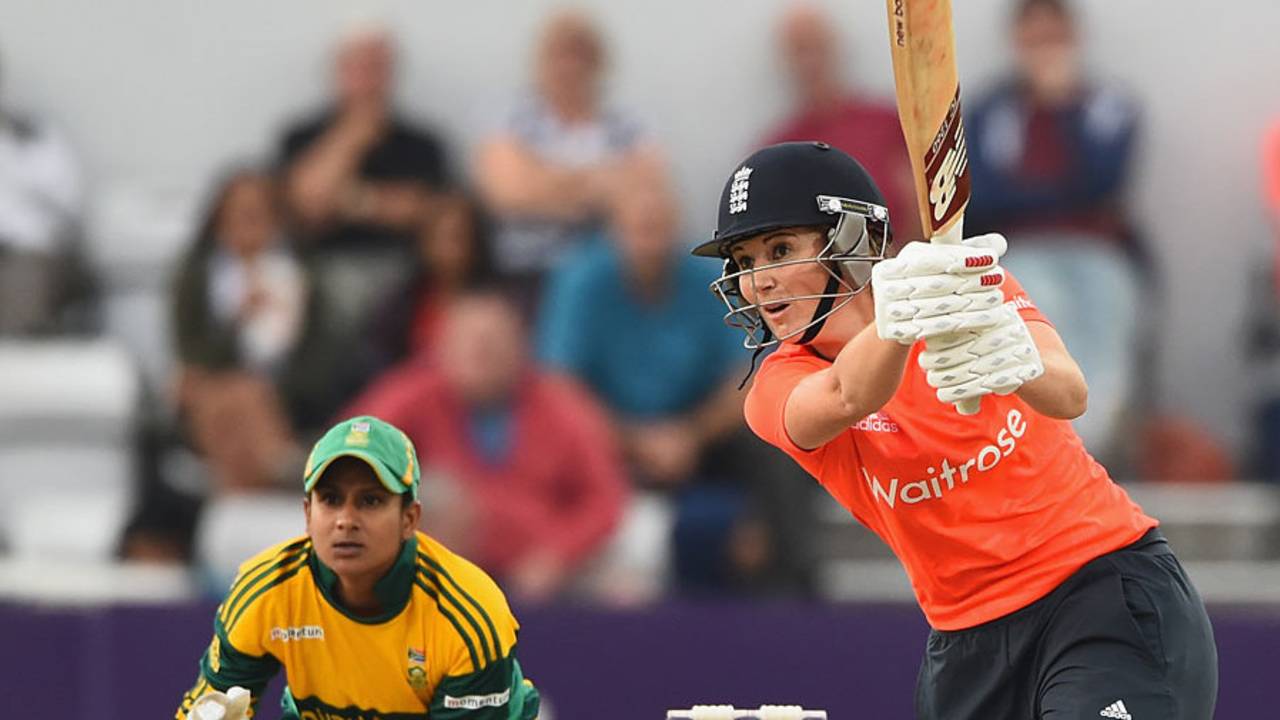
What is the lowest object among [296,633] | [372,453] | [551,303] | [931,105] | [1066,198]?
[296,633]

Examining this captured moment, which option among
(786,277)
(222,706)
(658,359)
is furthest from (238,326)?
(786,277)

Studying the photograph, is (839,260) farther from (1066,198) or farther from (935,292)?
(1066,198)

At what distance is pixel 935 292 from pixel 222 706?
6.55 feet

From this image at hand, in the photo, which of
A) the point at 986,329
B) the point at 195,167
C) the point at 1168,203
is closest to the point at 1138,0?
the point at 1168,203

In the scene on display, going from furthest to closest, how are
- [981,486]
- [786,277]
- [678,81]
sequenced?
[678,81]
[981,486]
[786,277]

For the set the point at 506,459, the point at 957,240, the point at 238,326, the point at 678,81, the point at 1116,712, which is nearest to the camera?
the point at 957,240

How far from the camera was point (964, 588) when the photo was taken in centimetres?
491

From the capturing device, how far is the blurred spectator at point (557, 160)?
383 inches

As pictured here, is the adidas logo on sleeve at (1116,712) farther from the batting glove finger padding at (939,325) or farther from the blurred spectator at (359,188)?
the blurred spectator at (359,188)

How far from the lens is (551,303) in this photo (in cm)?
948

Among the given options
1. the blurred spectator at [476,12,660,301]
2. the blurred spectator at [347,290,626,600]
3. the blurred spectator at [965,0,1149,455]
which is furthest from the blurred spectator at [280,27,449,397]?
the blurred spectator at [965,0,1149,455]

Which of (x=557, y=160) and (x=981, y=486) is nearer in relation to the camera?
(x=981, y=486)

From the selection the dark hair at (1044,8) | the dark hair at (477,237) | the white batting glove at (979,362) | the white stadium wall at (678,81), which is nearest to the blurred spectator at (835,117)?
the white stadium wall at (678,81)

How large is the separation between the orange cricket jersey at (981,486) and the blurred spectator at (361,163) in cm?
521
